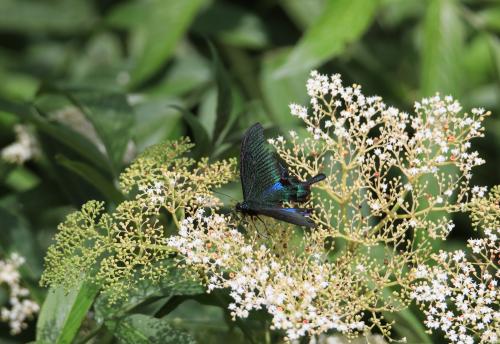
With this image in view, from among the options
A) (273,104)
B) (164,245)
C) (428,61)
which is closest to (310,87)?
(164,245)

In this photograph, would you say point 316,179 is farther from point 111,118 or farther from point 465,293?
point 111,118

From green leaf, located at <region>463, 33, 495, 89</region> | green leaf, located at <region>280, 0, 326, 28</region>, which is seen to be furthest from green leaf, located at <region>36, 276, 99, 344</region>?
green leaf, located at <region>463, 33, 495, 89</region>

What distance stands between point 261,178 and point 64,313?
400 millimetres

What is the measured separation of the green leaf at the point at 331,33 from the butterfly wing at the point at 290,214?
0.70m

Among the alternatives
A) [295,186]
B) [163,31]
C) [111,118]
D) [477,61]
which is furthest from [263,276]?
[477,61]

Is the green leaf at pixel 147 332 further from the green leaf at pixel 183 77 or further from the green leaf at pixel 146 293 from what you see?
the green leaf at pixel 183 77

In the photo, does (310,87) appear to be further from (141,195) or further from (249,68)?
(249,68)

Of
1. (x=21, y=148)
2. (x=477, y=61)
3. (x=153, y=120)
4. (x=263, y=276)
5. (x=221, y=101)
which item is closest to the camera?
(x=263, y=276)

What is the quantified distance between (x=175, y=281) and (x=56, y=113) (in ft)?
2.57

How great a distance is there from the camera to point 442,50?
2.06 m

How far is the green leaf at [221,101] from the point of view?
1.64 m

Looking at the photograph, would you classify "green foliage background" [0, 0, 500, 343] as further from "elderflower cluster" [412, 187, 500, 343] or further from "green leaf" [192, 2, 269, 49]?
"elderflower cluster" [412, 187, 500, 343]

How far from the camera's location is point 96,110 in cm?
177

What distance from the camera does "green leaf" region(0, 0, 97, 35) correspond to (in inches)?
121
